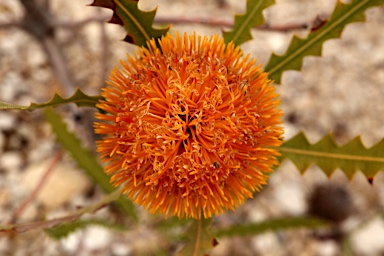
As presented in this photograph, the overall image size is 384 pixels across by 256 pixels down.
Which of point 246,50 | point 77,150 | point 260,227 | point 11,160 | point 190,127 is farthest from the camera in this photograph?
point 246,50

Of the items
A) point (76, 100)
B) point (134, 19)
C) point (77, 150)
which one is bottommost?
point (77, 150)

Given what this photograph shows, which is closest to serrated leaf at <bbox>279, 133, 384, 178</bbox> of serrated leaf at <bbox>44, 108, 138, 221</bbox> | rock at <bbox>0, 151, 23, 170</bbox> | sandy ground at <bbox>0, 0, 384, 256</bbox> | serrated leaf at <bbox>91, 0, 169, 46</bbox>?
serrated leaf at <bbox>91, 0, 169, 46</bbox>

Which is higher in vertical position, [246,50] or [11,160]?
[246,50]

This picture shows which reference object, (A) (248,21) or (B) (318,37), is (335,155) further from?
(A) (248,21)

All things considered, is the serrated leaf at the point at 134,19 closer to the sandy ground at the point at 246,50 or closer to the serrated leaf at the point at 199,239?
the serrated leaf at the point at 199,239

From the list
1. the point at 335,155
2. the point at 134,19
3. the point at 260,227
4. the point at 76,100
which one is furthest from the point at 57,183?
the point at 335,155

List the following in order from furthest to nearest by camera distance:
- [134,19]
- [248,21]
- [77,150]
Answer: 1. [77,150]
2. [248,21]
3. [134,19]

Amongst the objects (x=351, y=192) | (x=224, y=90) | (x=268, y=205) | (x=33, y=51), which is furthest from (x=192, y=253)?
(x=33, y=51)
